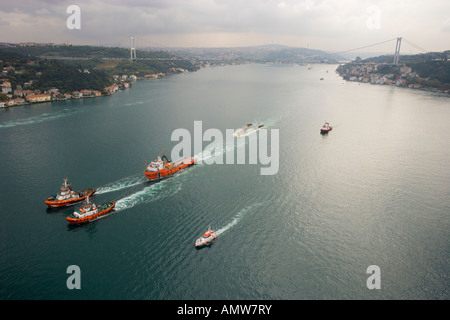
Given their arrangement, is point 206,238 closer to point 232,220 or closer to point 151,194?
point 232,220

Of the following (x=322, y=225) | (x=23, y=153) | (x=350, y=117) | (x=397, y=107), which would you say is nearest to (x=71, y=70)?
(x=23, y=153)

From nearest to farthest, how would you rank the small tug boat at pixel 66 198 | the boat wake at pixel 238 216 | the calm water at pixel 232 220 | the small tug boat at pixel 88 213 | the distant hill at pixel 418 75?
the calm water at pixel 232 220 < the boat wake at pixel 238 216 < the small tug boat at pixel 88 213 < the small tug boat at pixel 66 198 < the distant hill at pixel 418 75

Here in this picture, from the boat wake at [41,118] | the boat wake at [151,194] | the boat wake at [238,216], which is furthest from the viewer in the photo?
the boat wake at [41,118]

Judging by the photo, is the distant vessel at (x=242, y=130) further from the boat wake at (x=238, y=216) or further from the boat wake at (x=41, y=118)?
the boat wake at (x=41, y=118)

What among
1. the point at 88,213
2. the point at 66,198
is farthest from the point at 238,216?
the point at 66,198

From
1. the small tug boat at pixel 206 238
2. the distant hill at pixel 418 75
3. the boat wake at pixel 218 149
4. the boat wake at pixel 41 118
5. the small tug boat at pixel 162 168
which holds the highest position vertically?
the distant hill at pixel 418 75

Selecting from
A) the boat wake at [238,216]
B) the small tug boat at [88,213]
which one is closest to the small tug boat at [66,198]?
the small tug boat at [88,213]

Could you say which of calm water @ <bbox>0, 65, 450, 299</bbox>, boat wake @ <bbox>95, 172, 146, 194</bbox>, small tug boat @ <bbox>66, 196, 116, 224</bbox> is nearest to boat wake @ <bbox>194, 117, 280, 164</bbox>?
calm water @ <bbox>0, 65, 450, 299</bbox>
